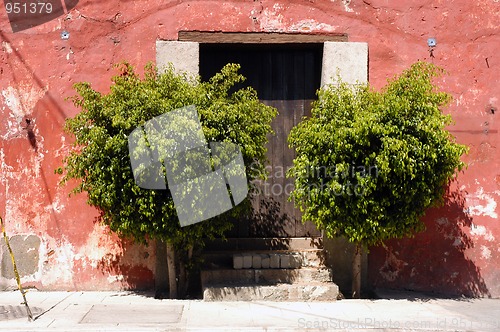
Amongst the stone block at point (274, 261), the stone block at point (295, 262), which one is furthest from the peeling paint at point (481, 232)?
the stone block at point (274, 261)

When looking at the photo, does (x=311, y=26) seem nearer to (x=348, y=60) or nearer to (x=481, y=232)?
(x=348, y=60)

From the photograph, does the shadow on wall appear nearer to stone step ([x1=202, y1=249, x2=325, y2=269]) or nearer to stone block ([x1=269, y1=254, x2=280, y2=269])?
stone step ([x1=202, y1=249, x2=325, y2=269])

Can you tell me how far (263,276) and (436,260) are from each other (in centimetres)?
220

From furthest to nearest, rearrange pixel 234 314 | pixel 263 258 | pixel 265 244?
pixel 265 244
pixel 263 258
pixel 234 314

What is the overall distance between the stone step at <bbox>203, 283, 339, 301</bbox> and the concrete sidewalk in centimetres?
10

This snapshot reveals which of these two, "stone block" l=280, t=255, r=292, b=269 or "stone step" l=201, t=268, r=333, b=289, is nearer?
"stone step" l=201, t=268, r=333, b=289

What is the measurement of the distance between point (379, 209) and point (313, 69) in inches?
94.9

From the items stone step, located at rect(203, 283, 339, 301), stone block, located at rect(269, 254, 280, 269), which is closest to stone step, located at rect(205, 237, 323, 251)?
stone block, located at rect(269, 254, 280, 269)

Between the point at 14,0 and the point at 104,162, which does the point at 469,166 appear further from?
the point at 14,0

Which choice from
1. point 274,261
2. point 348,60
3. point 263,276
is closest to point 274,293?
point 263,276

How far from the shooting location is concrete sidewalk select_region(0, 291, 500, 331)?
5.48m

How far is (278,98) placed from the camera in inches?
309

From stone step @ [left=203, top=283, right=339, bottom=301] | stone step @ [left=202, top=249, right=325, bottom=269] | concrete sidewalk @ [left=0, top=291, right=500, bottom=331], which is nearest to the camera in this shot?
concrete sidewalk @ [left=0, top=291, right=500, bottom=331]

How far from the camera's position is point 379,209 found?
629 centimetres
